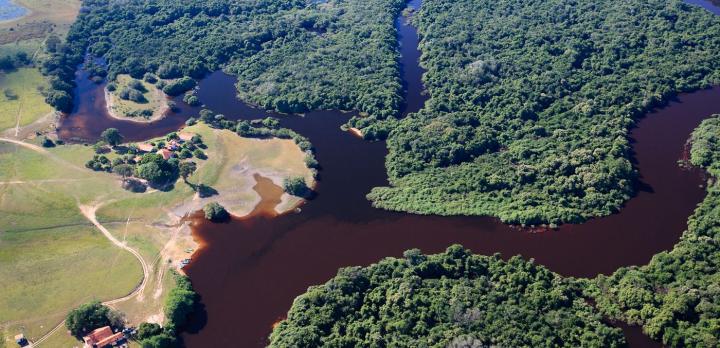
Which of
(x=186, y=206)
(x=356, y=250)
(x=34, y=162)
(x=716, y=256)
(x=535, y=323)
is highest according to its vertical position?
(x=716, y=256)

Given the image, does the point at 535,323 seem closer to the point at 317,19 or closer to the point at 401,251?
the point at 401,251

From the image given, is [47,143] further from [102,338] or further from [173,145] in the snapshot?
[102,338]

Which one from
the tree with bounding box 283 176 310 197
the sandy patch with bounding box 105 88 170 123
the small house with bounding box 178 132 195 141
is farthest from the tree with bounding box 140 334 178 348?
the sandy patch with bounding box 105 88 170 123

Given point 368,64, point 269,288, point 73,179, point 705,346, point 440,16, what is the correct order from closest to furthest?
point 705,346 < point 269,288 < point 73,179 < point 368,64 < point 440,16

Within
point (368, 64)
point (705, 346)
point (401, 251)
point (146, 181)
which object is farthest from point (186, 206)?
point (705, 346)

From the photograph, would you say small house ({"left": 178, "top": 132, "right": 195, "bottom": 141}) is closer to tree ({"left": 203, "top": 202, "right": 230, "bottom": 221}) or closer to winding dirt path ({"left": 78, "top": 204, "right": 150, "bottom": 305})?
winding dirt path ({"left": 78, "top": 204, "right": 150, "bottom": 305})

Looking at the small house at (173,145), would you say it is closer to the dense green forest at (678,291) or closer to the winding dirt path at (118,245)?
the winding dirt path at (118,245)
